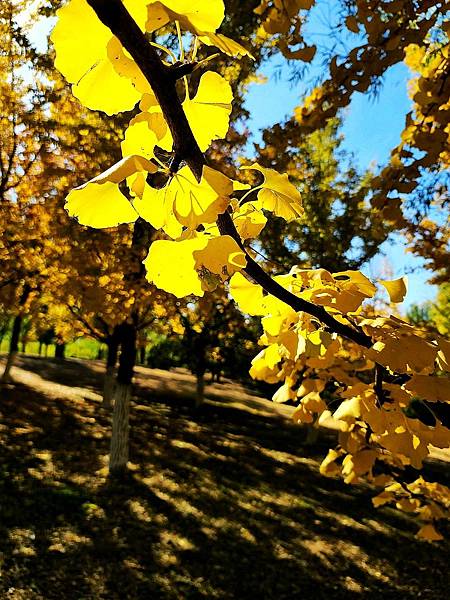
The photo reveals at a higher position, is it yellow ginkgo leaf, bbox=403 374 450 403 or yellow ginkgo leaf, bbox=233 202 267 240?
yellow ginkgo leaf, bbox=233 202 267 240

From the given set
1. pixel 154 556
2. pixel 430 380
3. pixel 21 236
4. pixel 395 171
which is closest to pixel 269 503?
pixel 154 556

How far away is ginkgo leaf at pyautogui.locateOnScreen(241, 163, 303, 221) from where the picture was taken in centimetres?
63

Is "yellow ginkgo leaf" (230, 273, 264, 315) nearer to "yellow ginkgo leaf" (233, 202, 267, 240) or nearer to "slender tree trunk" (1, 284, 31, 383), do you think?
"yellow ginkgo leaf" (233, 202, 267, 240)

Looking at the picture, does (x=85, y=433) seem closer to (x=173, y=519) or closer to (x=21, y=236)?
(x=173, y=519)

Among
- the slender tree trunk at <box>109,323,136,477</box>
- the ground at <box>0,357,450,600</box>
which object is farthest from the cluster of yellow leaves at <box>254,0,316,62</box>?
the slender tree trunk at <box>109,323,136,477</box>

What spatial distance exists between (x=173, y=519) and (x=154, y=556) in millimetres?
1012

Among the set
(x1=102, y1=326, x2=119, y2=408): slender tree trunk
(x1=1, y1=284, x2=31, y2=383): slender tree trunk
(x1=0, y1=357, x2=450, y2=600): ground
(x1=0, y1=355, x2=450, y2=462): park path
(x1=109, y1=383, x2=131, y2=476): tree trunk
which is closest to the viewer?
(x1=0, y1=357, x2=450, y2=600): ground

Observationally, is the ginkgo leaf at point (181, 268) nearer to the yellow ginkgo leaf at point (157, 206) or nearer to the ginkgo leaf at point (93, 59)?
the yellow ginkgo leaf at point (157, 206)

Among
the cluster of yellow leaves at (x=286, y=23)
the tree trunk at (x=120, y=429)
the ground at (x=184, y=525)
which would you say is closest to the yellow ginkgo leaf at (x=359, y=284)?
the cluster of yellow leaves at (x=286, y=23)

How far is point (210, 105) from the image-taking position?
1.88 ft

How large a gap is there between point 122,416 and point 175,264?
273 inches

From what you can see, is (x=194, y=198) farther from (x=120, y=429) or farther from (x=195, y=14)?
(x=120, y=429)

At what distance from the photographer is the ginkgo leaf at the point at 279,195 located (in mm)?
626

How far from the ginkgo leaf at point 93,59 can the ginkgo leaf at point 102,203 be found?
0.10m
